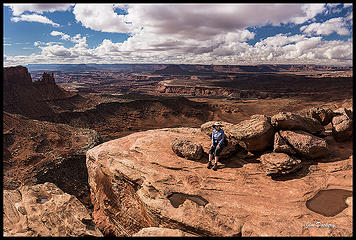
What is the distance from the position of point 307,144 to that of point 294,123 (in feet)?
4.81

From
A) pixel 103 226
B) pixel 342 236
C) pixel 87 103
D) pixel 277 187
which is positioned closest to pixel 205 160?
pixel 277 187

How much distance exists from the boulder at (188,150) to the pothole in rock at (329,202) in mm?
5996

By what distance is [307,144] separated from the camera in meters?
10.0

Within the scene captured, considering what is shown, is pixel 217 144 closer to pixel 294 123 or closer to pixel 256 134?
pixel 256 134

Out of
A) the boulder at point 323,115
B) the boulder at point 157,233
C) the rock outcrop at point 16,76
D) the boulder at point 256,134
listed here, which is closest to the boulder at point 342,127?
the boulder at point 323,115

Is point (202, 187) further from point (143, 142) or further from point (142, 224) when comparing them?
point (143, 142)

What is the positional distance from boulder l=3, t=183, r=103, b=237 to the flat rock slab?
298cm

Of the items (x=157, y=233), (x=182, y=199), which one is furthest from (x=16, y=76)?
(x=157, y=233)

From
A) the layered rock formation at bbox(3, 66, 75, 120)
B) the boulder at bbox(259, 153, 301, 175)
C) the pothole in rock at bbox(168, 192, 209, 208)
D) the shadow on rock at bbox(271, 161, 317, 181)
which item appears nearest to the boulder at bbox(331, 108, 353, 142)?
the shadow on rock at bbox(271, 161, 317, 181)

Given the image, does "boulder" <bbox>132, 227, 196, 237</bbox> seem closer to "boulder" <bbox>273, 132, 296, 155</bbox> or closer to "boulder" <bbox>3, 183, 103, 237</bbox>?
"boulder" <bbox>3, 183, 103, 237</bbox>

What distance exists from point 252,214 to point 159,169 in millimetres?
5467

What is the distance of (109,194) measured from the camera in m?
13.1

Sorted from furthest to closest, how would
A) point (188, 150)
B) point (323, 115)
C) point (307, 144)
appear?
point (323, 115)
point (188, 150)
point (307, 144)

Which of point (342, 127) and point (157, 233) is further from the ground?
point (342, 127)
